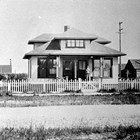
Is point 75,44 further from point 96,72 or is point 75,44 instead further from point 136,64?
point 136,64

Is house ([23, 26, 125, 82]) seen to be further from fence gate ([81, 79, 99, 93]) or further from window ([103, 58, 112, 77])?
fence gate ([81, 79, 99, 93])

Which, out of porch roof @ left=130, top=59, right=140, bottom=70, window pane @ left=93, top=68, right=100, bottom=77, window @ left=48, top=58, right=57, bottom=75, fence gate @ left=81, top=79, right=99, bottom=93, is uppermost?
porch roof @ left=130, top=59, right=140, bottom=70

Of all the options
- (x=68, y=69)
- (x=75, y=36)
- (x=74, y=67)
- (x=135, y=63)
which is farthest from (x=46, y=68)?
(x=135, y=63)

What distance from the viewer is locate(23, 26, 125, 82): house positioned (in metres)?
22.7

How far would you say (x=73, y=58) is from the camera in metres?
23.2

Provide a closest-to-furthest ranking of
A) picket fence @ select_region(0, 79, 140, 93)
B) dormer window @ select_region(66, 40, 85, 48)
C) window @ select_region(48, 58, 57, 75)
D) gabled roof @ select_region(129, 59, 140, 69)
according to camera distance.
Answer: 1. picket fence @ select_region(0, 79, 140, 93)
2. dormer window @ select_region(66, 40, 85, 48)
3. window @ select_region(48, 58, 57, 75)
4. gabled roof @ select_region(129, 59, 140, 69)

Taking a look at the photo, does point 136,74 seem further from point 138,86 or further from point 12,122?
point 12,122

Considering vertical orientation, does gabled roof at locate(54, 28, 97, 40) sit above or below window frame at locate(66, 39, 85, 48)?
above

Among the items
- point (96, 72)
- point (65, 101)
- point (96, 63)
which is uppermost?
point (96, 63)

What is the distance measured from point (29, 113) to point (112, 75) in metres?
14.9

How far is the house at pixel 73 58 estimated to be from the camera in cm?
2274

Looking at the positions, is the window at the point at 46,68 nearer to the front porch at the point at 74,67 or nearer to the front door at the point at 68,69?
the front porch at the point at 74,67

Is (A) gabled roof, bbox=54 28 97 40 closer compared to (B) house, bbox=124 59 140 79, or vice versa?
(A) gabled roof, bbox=54 28 97 40

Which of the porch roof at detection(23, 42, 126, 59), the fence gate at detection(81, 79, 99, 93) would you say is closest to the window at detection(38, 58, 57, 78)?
the porch roof at detection(23, 42, 126, 59)
